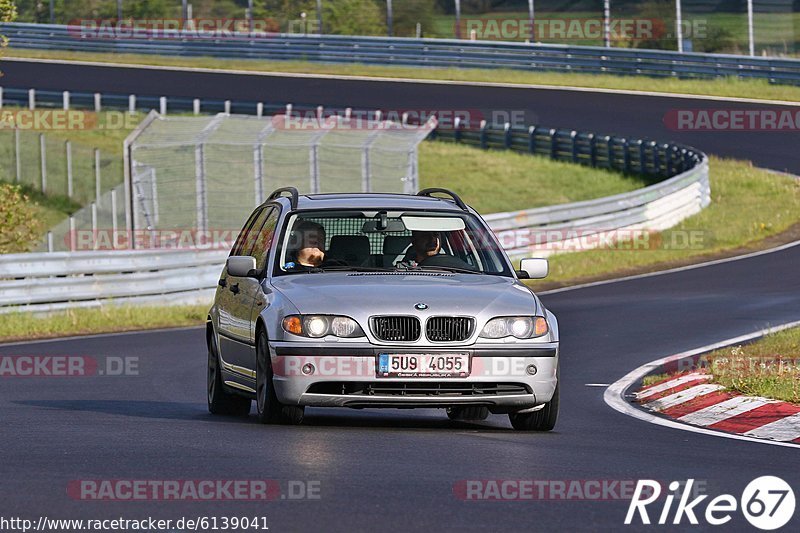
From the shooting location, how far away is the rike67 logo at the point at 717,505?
7.02 metres

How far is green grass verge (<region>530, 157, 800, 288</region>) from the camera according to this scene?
89.8 feet

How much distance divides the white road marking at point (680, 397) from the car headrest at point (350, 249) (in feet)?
9.23

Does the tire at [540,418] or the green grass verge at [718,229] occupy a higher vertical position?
the tire at [540,418]

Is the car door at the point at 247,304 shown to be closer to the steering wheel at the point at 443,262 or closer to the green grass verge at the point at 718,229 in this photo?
the steering wheel at the point at 443,262

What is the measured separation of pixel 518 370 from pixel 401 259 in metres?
1.45

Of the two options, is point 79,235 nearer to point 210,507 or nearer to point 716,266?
point 716,266

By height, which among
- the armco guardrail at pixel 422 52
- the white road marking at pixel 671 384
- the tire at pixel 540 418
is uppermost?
the armco guardrail at pixel 422 52

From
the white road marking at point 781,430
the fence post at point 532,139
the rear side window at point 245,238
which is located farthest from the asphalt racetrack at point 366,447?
the fence post at point 532,139

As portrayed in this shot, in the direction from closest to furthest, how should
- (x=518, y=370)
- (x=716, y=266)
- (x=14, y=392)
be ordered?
(x=518, y=370) < (x=14, y=392) < (x=716, y=266)

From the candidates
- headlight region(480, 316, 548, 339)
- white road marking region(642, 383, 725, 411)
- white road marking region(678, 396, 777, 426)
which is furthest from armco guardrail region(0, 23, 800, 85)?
headlight region(480, 316, 548, 339)

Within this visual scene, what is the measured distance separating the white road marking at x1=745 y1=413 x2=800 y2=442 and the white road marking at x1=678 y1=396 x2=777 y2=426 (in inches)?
21.4

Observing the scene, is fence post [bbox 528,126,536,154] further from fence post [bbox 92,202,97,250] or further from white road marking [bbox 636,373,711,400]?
white road marking [bbox 636,373,711,400]

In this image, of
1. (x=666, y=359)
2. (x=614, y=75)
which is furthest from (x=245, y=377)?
(x=614, y=75)

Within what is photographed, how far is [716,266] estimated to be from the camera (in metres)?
26.6
